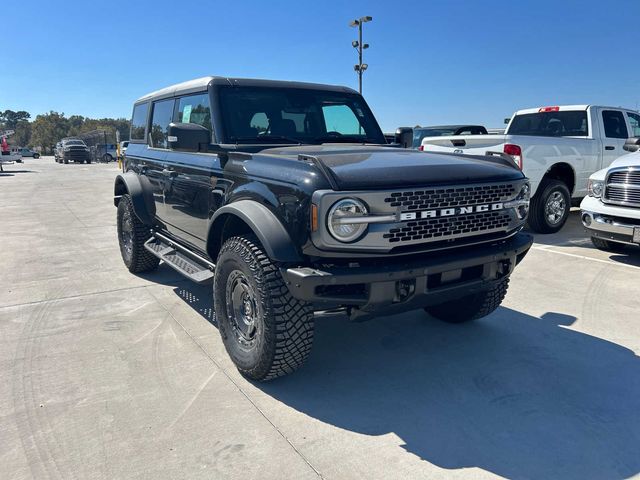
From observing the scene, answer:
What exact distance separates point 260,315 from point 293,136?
1.73 metres

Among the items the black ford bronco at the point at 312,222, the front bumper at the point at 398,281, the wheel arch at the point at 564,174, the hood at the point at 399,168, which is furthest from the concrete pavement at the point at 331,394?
the wheel arch at the point at 564,174

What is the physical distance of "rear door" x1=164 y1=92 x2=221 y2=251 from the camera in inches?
147

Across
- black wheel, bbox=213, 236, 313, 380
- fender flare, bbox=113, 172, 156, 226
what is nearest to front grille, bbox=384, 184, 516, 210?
black wheel, bbox=213, 236, 313, 380

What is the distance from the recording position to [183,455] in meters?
2.41

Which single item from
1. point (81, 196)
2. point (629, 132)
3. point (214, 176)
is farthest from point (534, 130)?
point (81, 196)

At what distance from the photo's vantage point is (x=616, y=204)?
5969 millimetres

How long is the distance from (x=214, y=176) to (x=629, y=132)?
28.1 ft

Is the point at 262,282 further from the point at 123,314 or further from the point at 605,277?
the point at 605,277

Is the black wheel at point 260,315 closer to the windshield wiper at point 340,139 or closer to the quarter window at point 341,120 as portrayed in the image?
the windshield wiper at point 340,139

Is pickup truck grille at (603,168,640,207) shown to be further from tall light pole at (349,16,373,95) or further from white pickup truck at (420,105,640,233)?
tall light pole at (349,16,373,95)

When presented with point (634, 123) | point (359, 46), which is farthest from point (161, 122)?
point (359, 46)

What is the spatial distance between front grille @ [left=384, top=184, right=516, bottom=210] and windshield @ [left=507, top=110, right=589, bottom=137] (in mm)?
6559

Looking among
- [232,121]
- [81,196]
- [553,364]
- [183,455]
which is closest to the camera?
[183,455]

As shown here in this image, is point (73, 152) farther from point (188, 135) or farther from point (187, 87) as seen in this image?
point (188, 135)
